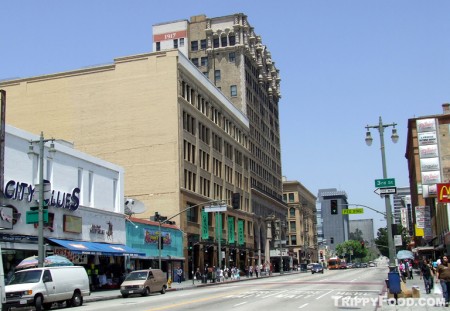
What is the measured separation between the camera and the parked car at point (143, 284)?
113 feet

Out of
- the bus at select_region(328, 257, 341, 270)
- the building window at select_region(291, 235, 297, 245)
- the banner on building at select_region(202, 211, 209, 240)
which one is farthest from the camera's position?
the building window at select_region(291, 235, 297, 245)

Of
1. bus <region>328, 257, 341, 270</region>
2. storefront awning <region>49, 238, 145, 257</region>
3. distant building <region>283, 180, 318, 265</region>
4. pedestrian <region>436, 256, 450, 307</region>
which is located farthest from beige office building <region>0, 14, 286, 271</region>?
distant building <region>283, 180, 318, 265</region>

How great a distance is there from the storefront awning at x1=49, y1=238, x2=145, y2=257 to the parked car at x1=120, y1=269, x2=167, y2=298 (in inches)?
168

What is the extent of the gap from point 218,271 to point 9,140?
32299 mm

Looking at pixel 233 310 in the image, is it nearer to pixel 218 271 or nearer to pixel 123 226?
pixel 123 226

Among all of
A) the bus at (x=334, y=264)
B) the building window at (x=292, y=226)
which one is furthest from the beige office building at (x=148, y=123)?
the building window at (x=292, y=226)

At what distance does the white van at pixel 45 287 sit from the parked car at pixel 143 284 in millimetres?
6095

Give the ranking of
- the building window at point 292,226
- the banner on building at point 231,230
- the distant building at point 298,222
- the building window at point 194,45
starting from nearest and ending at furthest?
the banner on building at point 231,230, the building window at point 194,45, the distant building at point 298,222, the building window at point 292,226

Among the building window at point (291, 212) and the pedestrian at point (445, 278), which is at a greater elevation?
the building window at point (291, 212)

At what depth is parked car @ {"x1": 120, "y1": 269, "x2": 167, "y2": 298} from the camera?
3434 cm

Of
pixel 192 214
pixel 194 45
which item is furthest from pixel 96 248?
pixel 194 45

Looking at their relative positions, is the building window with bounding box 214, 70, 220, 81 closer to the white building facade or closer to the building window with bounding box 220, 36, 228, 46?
the building window with bounding box 220, 36, 228, 46

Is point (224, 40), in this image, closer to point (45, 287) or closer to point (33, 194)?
point (33, 194)

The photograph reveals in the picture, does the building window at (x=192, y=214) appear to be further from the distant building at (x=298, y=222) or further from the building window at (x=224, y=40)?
the distant building at (x=298, y=222)
